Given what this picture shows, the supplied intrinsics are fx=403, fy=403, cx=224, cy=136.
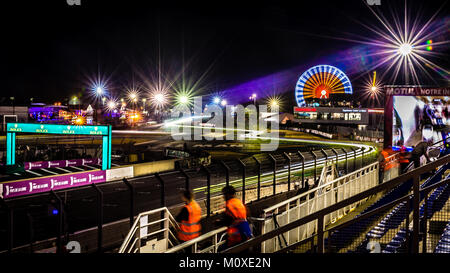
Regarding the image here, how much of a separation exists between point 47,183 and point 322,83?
161ft

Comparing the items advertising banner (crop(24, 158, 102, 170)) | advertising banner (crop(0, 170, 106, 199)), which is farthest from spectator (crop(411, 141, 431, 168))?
advertising banner (crop(24, 158, 102, 170))

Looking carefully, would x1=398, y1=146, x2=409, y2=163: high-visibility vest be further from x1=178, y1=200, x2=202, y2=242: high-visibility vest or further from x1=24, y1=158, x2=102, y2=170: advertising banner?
x1=24, y1=158, x2=102, y2=170: advertising banner

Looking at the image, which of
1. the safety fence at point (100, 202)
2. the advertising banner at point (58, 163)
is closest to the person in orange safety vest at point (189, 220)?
the safety fence at point (100, 202)

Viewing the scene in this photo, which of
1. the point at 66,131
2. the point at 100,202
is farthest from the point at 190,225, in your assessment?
the point at 66,131

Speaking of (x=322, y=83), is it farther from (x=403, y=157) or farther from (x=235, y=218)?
(x=235, y=218)

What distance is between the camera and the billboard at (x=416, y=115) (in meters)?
15.2

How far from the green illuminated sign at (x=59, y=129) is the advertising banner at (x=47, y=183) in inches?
109

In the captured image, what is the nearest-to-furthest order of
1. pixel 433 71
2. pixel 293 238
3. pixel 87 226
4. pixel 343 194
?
1. pixel 293 238
2. pixel 343 194
3. pixel 87 226
4. pixel 433 71

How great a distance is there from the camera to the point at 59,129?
19844mm

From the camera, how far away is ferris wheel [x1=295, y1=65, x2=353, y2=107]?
56.0 m
